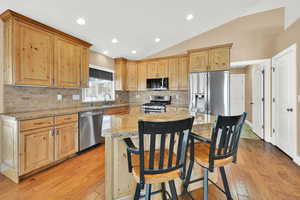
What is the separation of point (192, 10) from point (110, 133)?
3325mm

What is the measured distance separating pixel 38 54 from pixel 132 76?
297 centimetres

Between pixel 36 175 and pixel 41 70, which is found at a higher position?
pixel 41 70

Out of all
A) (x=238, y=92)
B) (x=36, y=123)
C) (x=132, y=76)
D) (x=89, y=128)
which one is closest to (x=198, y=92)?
(x=132, y=76)

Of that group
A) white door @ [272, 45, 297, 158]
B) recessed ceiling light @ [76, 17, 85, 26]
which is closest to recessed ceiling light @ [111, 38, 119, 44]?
recessed ceiling light @ [76, 17, 85, 26]

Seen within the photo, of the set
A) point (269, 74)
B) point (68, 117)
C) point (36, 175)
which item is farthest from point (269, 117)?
point (36, 175)

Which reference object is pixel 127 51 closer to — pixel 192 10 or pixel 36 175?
pixel 192 10

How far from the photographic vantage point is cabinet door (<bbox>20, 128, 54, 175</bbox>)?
2023mm

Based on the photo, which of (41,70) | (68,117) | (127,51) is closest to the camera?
(41,70)

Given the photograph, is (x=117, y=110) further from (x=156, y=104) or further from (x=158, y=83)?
(x=158, y=83)

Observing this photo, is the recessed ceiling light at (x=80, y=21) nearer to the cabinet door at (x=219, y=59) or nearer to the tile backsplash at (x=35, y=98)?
the tile backsplash at (x=35, y=98)

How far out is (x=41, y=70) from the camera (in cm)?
245

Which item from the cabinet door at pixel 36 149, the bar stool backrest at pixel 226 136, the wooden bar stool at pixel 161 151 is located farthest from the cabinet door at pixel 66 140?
the bar stool backrest at pixel 226 136

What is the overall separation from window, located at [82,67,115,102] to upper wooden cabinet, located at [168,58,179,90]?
2000 mm

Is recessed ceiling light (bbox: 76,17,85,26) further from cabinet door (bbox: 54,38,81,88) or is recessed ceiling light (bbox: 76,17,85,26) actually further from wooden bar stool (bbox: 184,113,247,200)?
wooden bar stool (bbox: 184,113,247,200)
